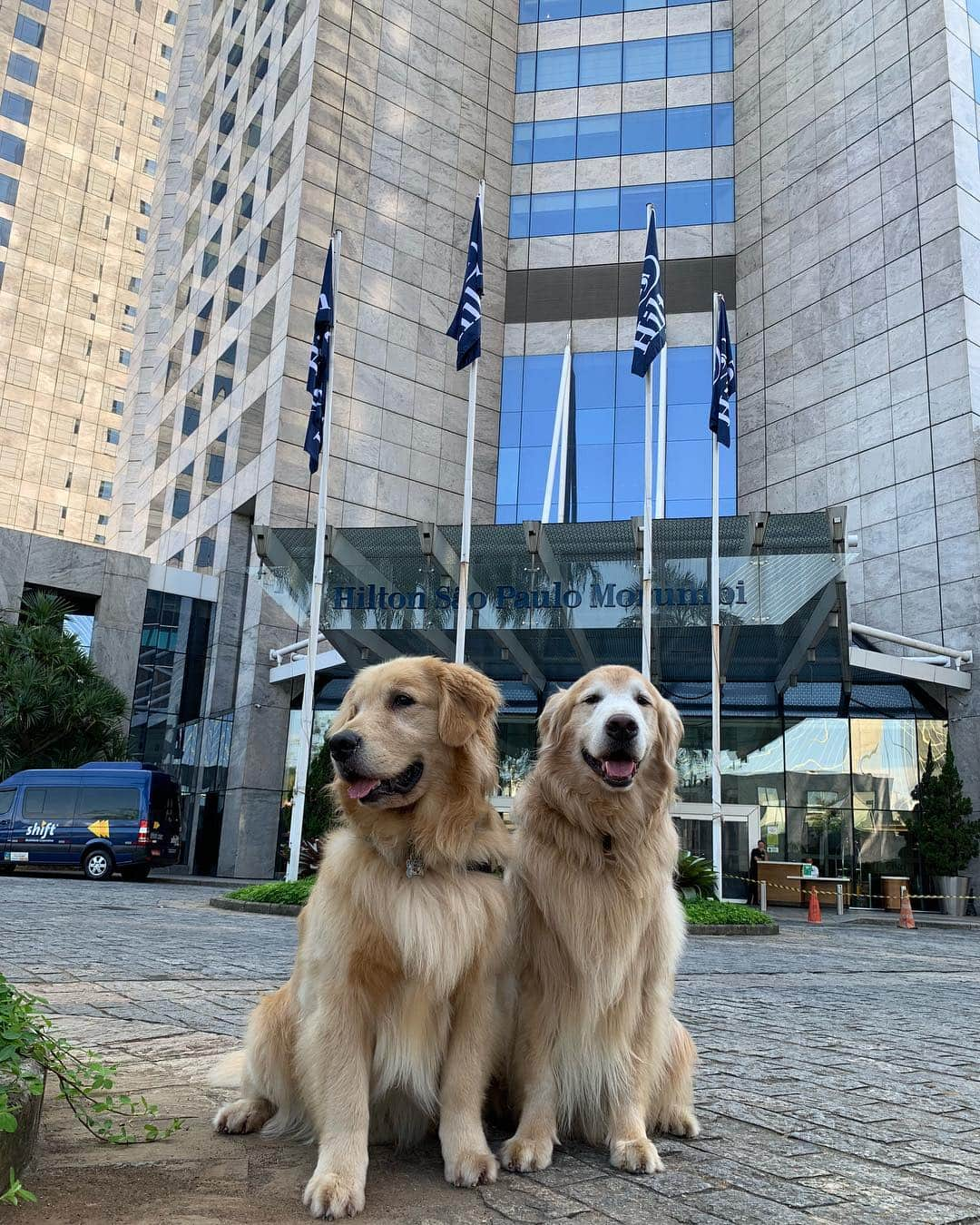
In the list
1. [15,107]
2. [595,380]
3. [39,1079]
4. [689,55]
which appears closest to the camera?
[39,1079]

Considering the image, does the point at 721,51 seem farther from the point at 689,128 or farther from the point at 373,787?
the point at 373,787

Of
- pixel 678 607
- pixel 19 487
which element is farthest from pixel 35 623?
pixel 19 487

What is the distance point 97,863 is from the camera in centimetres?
2472

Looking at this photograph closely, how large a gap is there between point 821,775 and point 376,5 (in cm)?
3449

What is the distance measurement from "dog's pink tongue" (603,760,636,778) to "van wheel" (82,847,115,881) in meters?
24.5

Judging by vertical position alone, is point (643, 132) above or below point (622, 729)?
above

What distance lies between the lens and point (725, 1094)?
4285mm

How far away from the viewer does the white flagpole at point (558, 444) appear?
36.2 m

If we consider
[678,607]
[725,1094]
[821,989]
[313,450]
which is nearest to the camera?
[725,1094]

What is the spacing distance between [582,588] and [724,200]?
2436cm

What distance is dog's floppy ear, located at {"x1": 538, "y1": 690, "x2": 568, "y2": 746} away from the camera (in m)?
3.79

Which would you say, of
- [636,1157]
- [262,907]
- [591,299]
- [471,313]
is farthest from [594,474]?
[636,1157]

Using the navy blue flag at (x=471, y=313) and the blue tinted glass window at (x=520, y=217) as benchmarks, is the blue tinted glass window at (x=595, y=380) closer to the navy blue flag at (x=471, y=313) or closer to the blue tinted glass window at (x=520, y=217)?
the blue tinted glass window at (x=520, y=217)

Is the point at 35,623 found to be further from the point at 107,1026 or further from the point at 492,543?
the point at 107,1026
